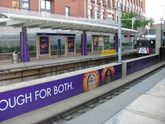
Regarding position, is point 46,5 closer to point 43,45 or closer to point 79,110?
point 43,45

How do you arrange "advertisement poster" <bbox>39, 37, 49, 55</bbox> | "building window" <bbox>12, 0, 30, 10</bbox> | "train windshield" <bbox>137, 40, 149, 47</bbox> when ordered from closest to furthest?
"advertisement poster" <bbox>39, 37, 49, 55</bbox> < "building window" <bbox>12, 0, 30, 10</bbox> < "train windshield" <bbox>137, 40, 149, 47</bbox>

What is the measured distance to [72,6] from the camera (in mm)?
47906

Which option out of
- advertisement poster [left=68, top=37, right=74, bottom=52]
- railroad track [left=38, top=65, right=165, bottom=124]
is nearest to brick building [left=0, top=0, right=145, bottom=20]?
advertisement poster [left=68, top=37, right=74, bottom=52]

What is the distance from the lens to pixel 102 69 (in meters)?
14.5

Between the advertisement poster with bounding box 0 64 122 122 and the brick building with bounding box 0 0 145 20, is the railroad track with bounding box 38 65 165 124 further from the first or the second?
the brick building with bounding box 0 0 145 20

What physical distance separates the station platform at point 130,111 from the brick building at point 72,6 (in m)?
25.3

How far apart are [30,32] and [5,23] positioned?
9.25 meters

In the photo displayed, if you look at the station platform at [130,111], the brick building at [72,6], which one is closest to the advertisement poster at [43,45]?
the brick building at [72,6]

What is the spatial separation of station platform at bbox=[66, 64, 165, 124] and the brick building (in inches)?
997

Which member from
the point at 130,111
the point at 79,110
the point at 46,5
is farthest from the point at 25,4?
the point at 130,111

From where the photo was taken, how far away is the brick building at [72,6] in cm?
3705

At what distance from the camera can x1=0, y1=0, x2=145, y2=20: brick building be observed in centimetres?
3705

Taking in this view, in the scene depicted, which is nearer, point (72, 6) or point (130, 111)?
point (130, 111)

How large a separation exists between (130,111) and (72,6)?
130ft
